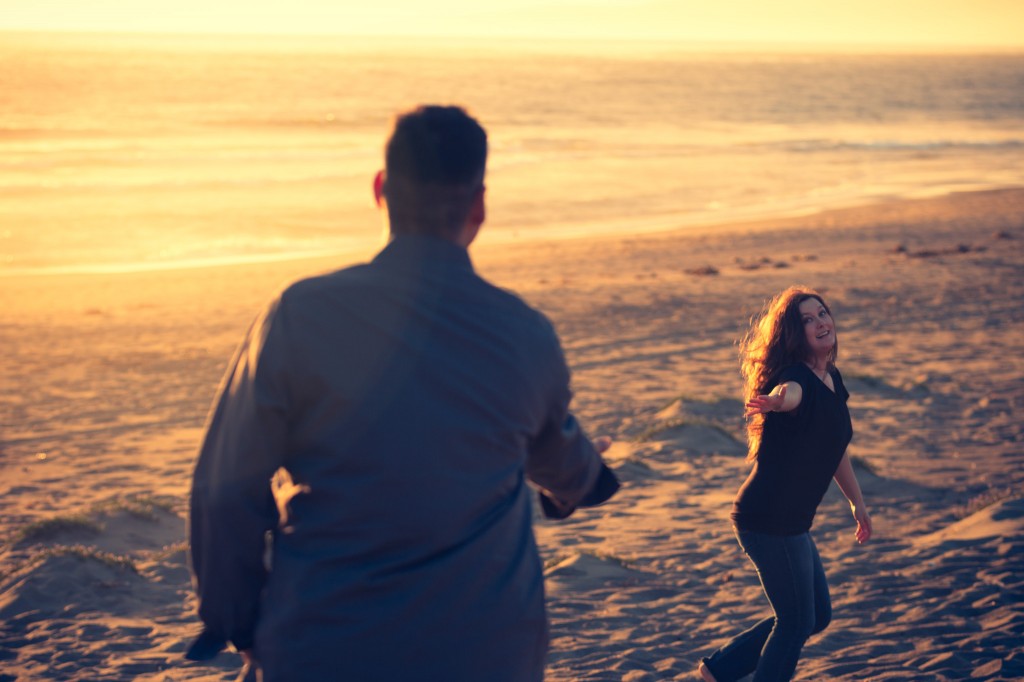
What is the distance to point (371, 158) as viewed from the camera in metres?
42.9

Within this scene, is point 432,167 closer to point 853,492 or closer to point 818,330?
point 818,330

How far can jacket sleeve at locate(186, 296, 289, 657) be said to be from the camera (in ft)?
6.50

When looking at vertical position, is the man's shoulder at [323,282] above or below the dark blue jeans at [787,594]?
above

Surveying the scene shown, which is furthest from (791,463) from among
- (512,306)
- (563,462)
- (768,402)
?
(512,306)

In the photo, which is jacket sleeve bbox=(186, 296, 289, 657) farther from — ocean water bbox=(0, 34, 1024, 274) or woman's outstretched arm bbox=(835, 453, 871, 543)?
ocean water bbox=(0, 34, 1024, 274)

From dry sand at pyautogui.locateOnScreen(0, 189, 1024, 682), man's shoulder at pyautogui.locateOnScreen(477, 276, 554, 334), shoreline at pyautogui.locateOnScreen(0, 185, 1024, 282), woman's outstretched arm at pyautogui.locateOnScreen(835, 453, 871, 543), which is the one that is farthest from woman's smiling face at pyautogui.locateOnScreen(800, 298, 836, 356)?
shoreline at pyautogui.locateOnScreen(0, 185, 1024, 282)

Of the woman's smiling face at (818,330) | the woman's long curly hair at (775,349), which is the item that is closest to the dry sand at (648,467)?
the woman's long curly hair at (775,349)

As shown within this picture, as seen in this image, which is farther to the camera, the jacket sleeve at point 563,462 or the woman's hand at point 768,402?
the woman's hand at point 768,402

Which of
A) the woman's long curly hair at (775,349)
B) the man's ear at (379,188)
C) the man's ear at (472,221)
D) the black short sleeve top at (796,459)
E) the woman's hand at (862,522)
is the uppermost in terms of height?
the man's ear at (379,188)

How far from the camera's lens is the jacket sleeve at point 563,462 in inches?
86.7

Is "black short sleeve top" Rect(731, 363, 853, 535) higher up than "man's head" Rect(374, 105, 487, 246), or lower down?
lower down

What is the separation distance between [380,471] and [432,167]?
1.91ft

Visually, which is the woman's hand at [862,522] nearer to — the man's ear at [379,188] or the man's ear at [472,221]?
the man's ear at [472,221]

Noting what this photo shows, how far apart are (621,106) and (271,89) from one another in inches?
1200
